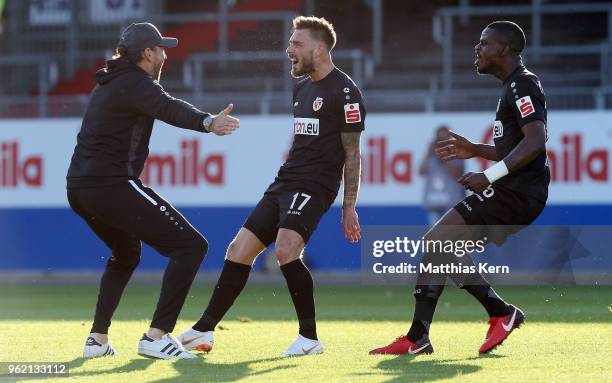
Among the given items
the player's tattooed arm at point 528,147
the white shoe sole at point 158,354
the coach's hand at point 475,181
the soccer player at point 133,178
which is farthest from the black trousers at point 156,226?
the player's tattooed arm at point 528,147

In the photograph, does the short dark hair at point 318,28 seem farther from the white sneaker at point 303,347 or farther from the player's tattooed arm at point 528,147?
the white sneaker at point 303,347

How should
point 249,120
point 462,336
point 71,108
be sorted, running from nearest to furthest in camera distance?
point 462,336
point 249,120
point 71,108

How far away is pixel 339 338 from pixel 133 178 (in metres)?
2.26

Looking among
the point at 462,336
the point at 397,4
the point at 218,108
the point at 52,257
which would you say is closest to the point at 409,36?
the point at 397,4

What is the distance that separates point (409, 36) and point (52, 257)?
321 inches

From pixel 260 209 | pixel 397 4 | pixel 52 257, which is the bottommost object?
pixel 52 257

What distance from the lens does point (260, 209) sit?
877cm

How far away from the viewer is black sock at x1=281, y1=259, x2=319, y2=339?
27.9ft

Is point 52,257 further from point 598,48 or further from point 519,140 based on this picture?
point 519,140

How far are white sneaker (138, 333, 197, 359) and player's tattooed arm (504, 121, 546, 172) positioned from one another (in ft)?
7.64

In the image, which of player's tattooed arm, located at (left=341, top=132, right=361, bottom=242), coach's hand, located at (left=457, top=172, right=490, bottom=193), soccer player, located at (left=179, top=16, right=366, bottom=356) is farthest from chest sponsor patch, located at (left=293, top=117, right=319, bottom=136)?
coach's hand, located at (left=457, top=172, right=490, bottom=193)

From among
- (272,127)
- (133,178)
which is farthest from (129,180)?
(272,127)

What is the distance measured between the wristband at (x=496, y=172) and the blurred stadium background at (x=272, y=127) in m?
6.71

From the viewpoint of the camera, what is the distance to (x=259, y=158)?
17.0m
